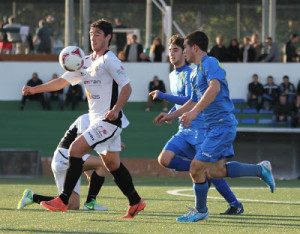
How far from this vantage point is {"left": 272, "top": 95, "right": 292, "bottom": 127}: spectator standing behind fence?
21.4m

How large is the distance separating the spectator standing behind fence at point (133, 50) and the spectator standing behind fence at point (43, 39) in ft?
7.54

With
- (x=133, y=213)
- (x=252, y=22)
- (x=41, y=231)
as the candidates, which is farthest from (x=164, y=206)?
(x=252, y=22)

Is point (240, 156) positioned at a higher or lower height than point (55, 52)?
lower

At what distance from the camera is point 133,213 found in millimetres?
9172

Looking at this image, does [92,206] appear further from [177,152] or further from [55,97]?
[55,97]

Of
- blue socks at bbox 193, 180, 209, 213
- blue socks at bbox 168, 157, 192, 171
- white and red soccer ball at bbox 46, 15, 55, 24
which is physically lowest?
blue socks at bbox 193, 180, 209, 213

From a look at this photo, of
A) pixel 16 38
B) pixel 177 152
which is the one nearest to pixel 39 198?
pixel 177 152

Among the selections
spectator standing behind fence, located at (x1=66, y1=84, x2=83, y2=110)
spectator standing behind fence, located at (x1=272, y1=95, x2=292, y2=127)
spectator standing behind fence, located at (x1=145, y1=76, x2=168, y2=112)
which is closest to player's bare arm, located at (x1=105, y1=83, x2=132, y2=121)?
spectator standing behind fence, located at (x1=272, y1=95, x2=292, y2=127)

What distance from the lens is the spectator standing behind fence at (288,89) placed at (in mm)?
21783

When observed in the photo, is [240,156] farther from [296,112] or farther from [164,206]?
[164,206]

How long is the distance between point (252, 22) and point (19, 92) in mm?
8309

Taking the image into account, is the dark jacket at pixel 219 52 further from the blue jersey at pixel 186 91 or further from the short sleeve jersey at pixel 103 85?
the short sleeve jersey at pixel 103 85

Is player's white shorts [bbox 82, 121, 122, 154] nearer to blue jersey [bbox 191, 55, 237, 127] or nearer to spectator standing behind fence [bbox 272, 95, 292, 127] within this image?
blue jersey [bbox 191, 55, 237, 127]

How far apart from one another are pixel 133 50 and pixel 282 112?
4734 millimetres
